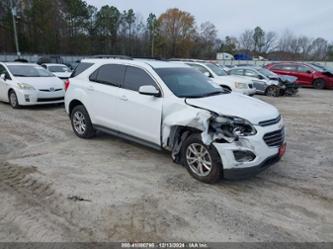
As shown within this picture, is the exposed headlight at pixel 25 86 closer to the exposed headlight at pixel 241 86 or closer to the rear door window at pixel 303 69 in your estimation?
the exposed headlight at pixel 241 86

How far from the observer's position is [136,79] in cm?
500

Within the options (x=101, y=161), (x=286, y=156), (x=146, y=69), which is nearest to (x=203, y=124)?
(x=146, y=69)

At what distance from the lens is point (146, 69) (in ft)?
16.1

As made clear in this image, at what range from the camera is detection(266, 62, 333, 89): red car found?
1769 cm

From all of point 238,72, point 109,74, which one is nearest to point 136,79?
point 109,74

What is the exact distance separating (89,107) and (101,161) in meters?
1.39

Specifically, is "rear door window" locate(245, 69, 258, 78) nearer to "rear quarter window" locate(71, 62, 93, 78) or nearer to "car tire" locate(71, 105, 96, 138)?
"rear quarter window" locate(71, 62, 93, 78)

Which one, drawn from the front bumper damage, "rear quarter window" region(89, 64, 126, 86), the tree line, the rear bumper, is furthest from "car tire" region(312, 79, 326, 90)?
the tree line

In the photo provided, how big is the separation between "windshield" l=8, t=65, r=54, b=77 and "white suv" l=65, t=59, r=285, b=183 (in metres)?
4.66

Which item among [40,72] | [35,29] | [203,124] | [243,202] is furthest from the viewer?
[35,29]

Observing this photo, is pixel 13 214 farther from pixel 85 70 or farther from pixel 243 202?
pixel 85 70

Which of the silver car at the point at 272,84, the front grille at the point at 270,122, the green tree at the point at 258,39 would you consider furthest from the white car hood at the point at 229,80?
the green tree at the point at 258,39

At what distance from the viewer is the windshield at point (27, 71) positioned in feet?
31.5

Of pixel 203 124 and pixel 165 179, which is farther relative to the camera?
pixel 165 179
